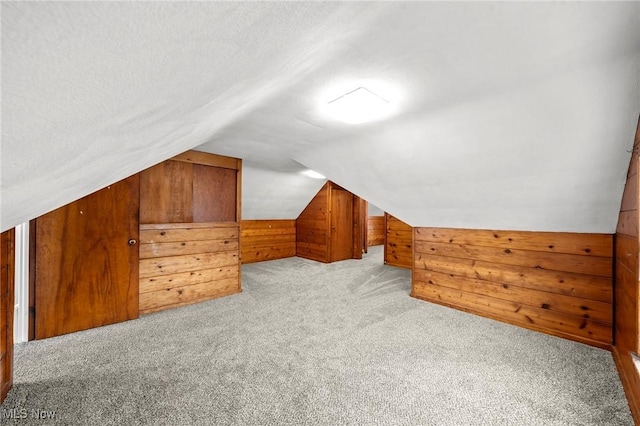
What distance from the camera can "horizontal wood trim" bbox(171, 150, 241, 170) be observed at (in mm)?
3017

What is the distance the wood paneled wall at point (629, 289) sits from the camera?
1.49 metres

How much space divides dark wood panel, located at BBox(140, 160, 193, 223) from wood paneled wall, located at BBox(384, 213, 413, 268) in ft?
11.6

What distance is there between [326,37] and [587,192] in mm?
2200

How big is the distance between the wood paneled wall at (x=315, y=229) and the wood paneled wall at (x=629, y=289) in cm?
402

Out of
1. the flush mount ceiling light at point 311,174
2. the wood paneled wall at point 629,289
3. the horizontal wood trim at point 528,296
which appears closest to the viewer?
the wood paneled wall at point 629,289

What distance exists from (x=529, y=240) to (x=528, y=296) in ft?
1.74

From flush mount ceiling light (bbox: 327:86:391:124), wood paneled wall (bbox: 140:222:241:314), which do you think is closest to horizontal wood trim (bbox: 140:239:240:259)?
wood paneled wall (bbox: 140:222:241:314)

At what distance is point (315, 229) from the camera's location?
227 inches

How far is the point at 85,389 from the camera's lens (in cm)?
155

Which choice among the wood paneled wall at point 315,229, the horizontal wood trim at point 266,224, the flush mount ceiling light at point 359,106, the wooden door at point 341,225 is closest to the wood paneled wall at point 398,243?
the wooden door at point 341,225

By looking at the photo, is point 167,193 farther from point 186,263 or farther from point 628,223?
point 628,223

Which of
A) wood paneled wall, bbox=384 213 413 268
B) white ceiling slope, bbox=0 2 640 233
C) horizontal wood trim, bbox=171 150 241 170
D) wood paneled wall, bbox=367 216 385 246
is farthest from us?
wood paneled wall, bbox=367 216 385 246

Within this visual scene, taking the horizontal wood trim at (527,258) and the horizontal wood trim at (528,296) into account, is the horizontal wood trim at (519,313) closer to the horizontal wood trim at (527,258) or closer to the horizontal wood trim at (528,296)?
the horizontal wood trim at (528,296)

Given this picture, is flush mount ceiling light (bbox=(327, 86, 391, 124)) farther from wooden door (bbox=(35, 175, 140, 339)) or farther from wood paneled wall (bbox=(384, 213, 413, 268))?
wood paneled wall (bbox=(384, 213, 413, 268))
